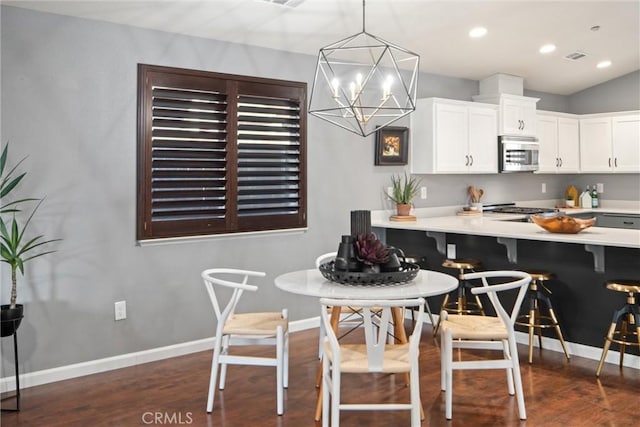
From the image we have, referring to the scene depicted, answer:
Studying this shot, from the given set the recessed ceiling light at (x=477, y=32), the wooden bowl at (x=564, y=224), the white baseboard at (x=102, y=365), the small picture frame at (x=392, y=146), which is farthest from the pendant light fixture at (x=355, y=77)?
the white baseboard at (x=102, y=365)

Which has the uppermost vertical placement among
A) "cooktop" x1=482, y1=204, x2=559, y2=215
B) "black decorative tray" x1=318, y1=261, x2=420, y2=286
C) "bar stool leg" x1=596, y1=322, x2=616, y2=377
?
"cooktop" x1=482, y1=204, x2=559, y2=215

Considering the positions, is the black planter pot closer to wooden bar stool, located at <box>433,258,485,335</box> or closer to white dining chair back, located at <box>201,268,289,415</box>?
white dining chair back, located at <box>201,268,289,415</box>

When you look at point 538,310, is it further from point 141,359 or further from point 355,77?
point 141,359

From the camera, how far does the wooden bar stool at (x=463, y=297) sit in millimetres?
4457

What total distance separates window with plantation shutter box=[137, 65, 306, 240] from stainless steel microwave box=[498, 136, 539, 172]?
2.40m

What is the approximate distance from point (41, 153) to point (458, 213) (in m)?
4.14

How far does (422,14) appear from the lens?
432 cm

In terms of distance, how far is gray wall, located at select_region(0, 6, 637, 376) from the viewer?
3486 mm

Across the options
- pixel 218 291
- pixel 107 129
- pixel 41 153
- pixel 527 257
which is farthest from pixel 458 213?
pixel 41 153

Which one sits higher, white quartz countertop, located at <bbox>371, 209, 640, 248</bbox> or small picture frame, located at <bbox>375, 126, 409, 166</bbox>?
small picture frame, located at <bbox>375, 126, 409, 166</bbox>

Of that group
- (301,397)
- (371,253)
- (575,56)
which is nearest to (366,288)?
(371,253)

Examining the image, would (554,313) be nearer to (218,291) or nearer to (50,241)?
(218,291)

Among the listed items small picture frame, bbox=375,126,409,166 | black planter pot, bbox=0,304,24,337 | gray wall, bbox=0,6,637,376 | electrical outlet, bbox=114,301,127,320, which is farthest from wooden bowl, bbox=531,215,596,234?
black planter pot, bbox=0,304,24,337

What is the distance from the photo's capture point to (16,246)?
10.7 ft
